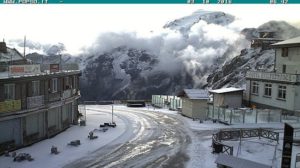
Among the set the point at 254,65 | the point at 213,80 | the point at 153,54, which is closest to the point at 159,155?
the point at 254,65

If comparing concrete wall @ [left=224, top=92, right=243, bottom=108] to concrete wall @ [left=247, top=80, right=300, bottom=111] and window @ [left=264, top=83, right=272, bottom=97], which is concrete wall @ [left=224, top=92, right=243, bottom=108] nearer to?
concrete wall @ [left=247, top=80, right=300, bottom=111]

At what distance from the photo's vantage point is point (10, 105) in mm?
35438

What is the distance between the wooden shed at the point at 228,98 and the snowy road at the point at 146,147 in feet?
26.1

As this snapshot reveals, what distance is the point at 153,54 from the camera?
150125 mm

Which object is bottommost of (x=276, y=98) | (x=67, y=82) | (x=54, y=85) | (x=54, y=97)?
(x=276, y=98)

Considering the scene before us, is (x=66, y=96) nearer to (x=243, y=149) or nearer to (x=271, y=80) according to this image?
(x=243, y=149)

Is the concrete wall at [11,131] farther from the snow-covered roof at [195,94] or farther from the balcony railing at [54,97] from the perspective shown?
the snow-covered roof at [195,94]

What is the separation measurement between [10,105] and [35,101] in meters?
3.75

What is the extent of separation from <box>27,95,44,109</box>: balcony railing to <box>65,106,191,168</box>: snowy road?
815 centimetres

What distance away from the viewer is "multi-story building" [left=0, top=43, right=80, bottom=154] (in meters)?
35.3

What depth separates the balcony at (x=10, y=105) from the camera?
34531 mm

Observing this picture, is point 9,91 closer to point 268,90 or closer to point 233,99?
point 233,99

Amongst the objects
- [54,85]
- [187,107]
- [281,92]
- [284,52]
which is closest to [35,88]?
[54,85]

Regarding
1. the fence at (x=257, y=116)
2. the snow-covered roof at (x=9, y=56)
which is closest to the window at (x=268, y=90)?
the fence at (x=257, y=116)
